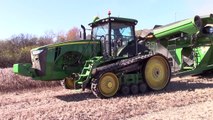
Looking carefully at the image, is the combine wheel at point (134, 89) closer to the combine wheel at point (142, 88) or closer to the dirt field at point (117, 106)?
the combine wheel at point (142, 88)

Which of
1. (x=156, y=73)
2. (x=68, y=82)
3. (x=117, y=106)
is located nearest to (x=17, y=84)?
(x=68, y=82)

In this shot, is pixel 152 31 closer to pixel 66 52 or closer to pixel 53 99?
pixel 66 52

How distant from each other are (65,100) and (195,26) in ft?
16.7

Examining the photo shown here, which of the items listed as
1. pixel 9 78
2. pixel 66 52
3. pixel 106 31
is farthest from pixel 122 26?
pixel 9 78

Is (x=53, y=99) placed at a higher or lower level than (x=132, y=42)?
lower

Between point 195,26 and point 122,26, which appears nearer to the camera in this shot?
point 122,26

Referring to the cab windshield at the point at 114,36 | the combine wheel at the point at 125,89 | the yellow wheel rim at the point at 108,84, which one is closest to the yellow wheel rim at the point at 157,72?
the combine wheel at the point at 125,89

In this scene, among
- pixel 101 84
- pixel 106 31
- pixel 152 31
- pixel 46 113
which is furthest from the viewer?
pixel 152 31

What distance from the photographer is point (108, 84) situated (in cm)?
962

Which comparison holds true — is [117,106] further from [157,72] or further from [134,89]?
[157,72]

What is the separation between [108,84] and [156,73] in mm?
1835

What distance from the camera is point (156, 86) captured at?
10.7 metres

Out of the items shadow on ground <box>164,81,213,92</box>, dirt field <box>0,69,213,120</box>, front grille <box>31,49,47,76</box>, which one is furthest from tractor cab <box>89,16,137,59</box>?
front grille <box>31,49,47,76</box>

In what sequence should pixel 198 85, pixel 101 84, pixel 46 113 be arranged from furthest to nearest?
pixel 198 85
pixel 101 84
pixel 46 113
